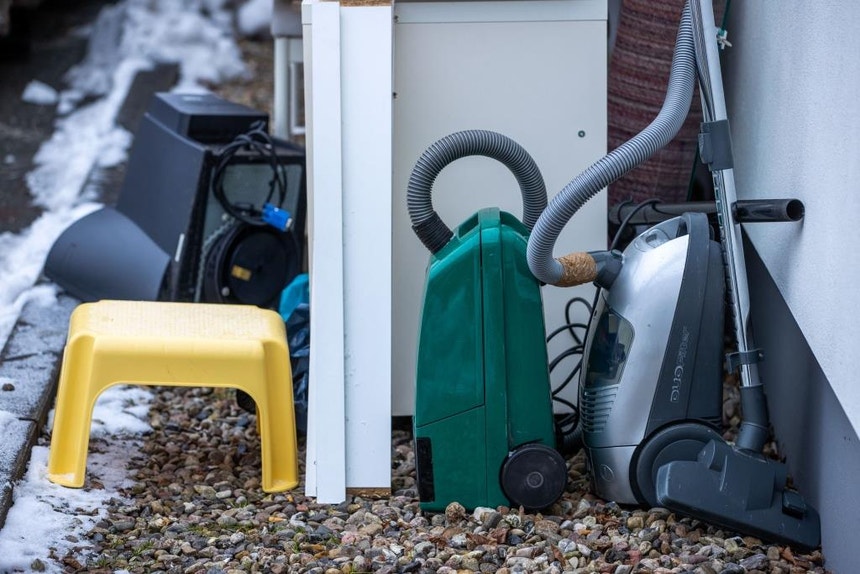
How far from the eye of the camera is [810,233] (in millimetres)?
2305

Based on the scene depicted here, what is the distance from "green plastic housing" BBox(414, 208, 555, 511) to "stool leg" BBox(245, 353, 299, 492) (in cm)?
37

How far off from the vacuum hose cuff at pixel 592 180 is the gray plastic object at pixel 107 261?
162 centimetres

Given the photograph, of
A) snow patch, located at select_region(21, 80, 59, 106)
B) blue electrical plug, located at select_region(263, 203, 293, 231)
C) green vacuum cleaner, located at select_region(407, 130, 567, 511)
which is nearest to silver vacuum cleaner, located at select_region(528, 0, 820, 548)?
green vacuum cleaner, located at select_region(407, 130, 567, 511)

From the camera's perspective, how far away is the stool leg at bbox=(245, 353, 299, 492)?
265 cm

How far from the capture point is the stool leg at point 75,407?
2.56 m

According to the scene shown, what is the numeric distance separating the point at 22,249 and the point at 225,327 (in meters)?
1.73

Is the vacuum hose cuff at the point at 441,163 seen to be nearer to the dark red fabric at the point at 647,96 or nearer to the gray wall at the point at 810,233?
the gray wall at the point at 810,233

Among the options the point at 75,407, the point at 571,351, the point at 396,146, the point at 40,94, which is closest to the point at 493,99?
the point at 396,146

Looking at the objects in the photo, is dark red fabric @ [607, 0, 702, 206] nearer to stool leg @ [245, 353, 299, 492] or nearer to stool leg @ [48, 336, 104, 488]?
stool leg @ [245, 353, 299, 492]

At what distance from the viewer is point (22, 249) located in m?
4.11

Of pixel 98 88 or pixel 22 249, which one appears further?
pixel 98 88

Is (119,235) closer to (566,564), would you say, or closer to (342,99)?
(342,99)

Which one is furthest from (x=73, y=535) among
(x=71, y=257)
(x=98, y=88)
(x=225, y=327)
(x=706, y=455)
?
(x=98, y=88)

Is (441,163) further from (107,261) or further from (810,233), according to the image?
(107,261)
